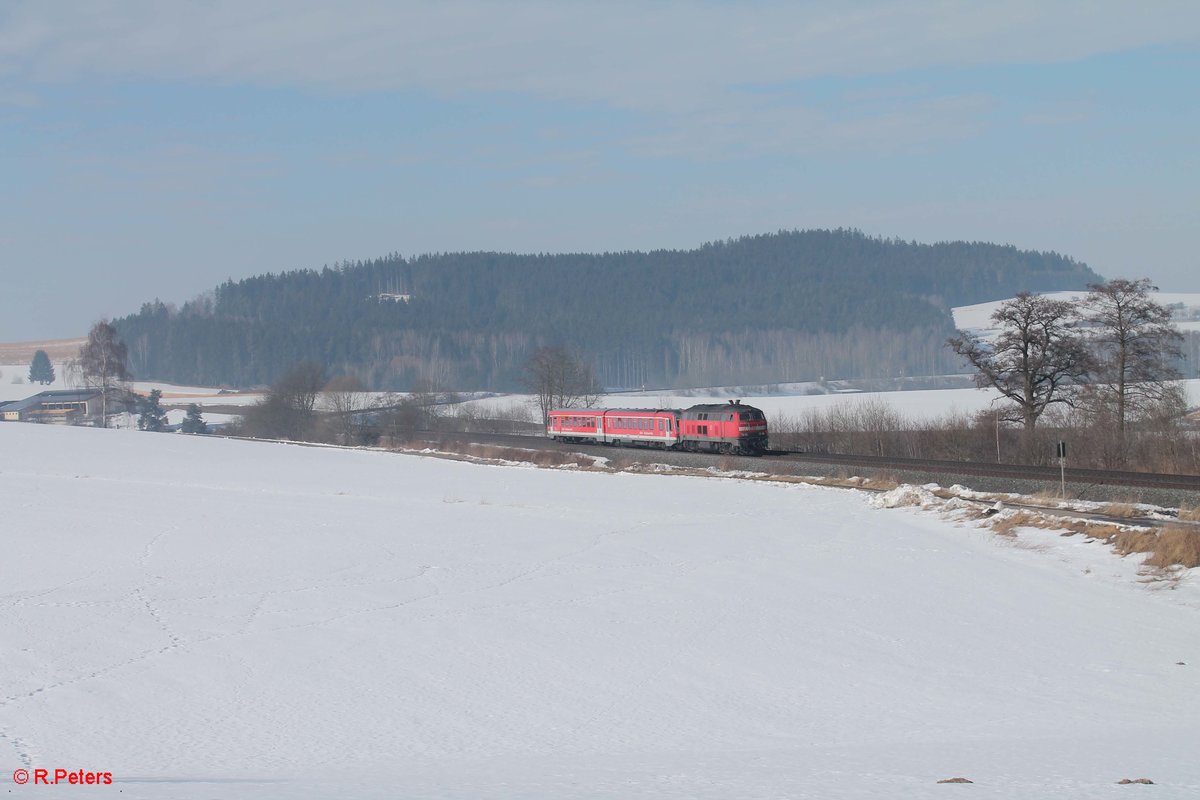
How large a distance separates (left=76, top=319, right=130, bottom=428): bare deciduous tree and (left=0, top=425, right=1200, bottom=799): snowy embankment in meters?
62.1

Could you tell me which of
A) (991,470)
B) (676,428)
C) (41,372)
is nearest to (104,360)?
(676,428)

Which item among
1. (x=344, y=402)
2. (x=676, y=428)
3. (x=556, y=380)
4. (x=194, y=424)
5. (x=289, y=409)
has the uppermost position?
(x=556, y=380)

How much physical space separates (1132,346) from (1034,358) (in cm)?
483

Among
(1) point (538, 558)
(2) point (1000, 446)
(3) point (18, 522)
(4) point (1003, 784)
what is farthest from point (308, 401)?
(4) point (1003, 784)

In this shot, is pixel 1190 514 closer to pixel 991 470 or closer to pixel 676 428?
pixel 991 470

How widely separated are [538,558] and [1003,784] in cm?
1556

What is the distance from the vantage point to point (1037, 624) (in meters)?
17.2

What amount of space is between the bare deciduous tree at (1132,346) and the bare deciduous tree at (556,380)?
5141 centimetres

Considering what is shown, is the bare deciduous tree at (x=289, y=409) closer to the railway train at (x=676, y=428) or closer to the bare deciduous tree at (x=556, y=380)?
the bare deciduous tree at (x=556, y=380)

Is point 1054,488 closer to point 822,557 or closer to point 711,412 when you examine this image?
point 822,557

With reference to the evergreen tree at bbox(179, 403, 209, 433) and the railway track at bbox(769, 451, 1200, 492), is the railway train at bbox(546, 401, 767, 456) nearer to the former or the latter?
the railway track at bbox(769, 451, 1200, 492)

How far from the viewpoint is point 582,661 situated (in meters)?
14.5

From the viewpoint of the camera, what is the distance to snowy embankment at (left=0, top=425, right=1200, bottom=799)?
31.6 ft

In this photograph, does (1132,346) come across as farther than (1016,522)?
Yes
